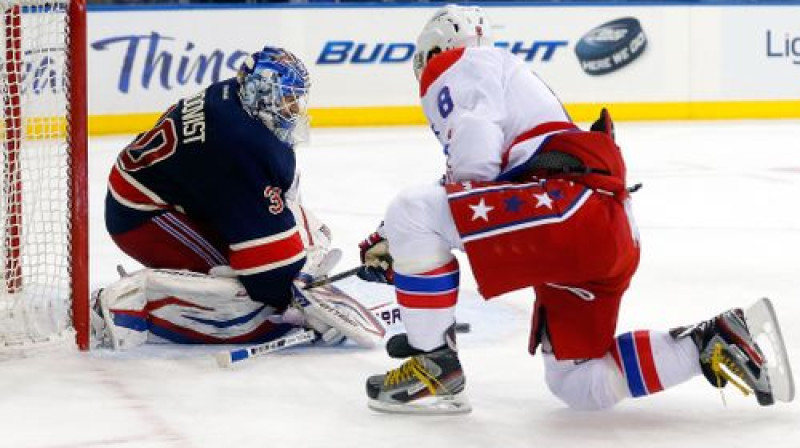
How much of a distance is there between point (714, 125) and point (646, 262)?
14.8ft

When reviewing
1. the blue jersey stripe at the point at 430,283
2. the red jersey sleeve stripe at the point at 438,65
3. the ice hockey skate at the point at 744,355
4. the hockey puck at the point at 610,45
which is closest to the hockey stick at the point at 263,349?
the blue jersey stripe at the point at 430,283

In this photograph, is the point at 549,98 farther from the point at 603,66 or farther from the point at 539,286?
the point at 603,66

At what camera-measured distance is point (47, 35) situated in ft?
10.4

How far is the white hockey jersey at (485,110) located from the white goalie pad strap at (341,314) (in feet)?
2.02

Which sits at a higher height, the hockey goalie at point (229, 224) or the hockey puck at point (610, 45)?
the hockey goalie at point (229, 224)

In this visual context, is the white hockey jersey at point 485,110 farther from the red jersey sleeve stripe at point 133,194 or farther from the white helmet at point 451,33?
the red jersey sleeve stripe at point 133,194

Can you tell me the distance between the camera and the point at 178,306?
3.14 m

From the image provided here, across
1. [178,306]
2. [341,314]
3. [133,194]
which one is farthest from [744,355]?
[133,194]

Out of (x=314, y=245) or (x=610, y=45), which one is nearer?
(x=314, y=245)

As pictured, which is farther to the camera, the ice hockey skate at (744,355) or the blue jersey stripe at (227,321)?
the blue jersey stripe at (227,321)

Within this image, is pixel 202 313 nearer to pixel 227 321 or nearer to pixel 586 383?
pixel 227 321

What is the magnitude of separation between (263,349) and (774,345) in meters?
1.03

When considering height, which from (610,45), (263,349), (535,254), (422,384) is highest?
(535,254)

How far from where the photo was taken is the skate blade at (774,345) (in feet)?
8.02
